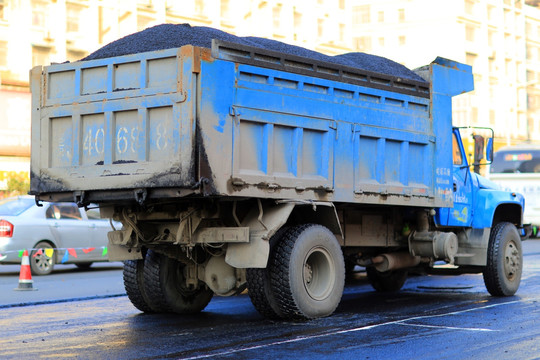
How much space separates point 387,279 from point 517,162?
2044cm

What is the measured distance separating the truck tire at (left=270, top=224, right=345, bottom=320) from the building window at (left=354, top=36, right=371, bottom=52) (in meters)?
74.3

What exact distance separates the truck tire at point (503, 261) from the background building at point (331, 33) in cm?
3459

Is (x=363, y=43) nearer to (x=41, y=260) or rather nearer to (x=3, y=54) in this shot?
(x=3, y=54)

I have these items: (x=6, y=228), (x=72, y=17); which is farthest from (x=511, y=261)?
(x=72, y=17)

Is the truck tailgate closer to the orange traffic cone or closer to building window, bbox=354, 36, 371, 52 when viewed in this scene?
the orange traffic cone

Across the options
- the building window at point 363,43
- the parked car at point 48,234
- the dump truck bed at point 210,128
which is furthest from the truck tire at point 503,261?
the building window at point 363,43

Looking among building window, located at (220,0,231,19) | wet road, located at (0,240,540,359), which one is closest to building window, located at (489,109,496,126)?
building window, located at (220,0,231,19)

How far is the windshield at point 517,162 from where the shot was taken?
3186 centimetres

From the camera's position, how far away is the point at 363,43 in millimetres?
83625

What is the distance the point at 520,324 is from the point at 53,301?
20.8ft

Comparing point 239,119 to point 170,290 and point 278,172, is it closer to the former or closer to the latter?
point 278,172

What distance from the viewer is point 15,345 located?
7.95m

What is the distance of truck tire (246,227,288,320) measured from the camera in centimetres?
900

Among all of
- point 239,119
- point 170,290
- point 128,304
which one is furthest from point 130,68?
point 128,304
